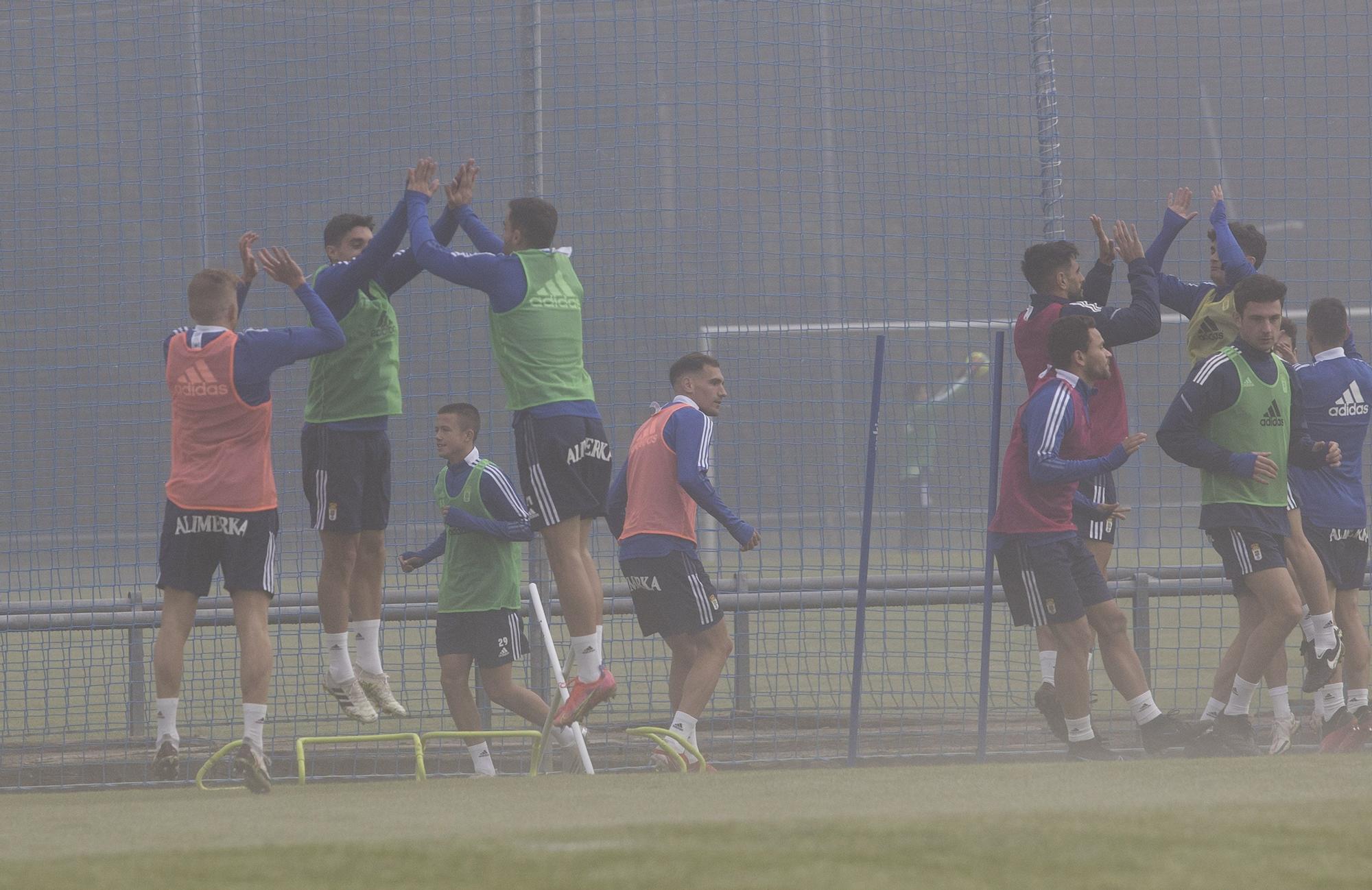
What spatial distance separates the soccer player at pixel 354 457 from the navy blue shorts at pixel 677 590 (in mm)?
1287

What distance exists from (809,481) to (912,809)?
5447 millimetres

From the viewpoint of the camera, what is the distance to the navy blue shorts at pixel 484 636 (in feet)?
25.5

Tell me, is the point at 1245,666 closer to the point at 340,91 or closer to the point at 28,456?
the point at 340,91

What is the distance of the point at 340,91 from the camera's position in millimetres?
9250

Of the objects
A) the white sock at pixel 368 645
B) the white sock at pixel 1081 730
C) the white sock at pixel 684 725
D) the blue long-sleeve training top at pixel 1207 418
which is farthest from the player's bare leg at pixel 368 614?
the blue long-sleeve training top at pixel 1207 418

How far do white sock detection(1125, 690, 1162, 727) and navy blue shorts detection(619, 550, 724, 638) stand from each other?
194 centimetres

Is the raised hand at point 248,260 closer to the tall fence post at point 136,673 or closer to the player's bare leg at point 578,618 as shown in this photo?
the player's bare leg at point 578,618

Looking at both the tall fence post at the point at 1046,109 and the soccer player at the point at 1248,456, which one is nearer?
the soccer player at the point at 1248,456

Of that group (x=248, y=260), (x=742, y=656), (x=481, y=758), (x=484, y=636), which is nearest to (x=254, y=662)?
(x=248, y=260)

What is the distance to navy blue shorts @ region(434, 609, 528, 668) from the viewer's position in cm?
776

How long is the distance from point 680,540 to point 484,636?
3.60 feet

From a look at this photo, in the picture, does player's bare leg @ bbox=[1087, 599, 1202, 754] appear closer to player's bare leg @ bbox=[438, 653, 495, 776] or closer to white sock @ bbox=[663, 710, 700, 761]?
white sock @ bbox=[663, 710, 700, 761]

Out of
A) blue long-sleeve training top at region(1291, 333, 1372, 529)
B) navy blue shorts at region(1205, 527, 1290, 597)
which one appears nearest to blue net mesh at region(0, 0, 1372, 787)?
blue long-sleeve training top at region(1291, 333, 1372, 529)

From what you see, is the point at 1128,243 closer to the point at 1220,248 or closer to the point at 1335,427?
the point at 1220,248
